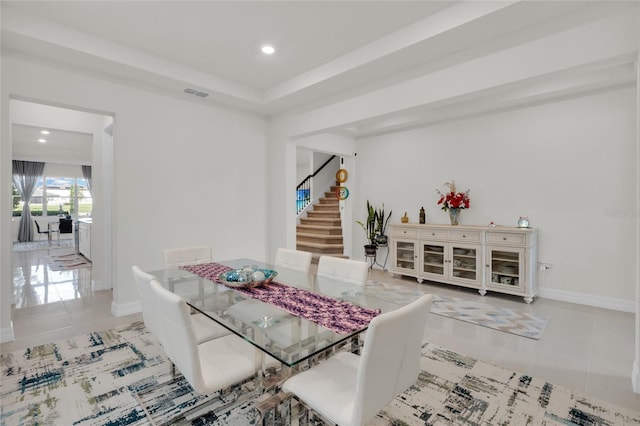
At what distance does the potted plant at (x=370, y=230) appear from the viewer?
5828 mm

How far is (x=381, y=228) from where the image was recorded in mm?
5891

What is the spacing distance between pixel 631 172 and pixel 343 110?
3434 millimetres

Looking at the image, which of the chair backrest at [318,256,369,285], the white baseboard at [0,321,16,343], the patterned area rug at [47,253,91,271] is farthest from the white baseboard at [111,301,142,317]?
the patterned area rug at [47,253,91,271]

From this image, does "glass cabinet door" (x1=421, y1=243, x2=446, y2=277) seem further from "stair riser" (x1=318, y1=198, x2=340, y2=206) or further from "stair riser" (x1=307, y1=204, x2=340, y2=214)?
"stair riser" (x1=318, y1=198, x2=340, y2=206)

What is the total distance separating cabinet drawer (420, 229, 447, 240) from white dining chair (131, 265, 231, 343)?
11.8ft

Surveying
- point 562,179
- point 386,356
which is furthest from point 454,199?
point 386,356

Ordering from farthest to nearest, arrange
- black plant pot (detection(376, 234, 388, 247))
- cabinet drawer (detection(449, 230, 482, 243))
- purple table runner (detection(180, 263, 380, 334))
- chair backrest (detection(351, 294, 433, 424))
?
1. black plant pot (detection(376, 234, 388, 247))
2. cabinet drawer (detection(449, 230, 482, 243))
3. purple table runner (detection(180, 263, 380, 334))
4. chair backrest (detection(351, 294, 433, 424))

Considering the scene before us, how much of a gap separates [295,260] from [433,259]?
107 inches

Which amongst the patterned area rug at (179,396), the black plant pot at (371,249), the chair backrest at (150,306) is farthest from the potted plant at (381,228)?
the chair backrest at (150,306)

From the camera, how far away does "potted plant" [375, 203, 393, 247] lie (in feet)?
19.1

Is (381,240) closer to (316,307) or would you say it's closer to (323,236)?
(323,236)

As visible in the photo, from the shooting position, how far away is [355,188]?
639 cm

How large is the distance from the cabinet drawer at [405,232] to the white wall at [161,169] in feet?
7.59

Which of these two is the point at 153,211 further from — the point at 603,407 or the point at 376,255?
the point at 603,407
